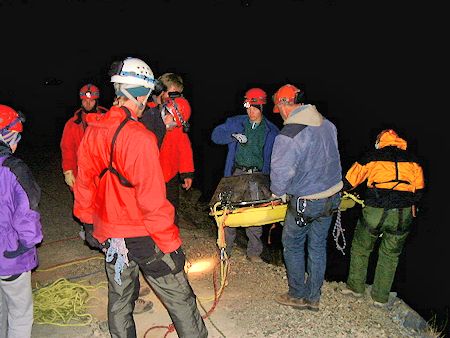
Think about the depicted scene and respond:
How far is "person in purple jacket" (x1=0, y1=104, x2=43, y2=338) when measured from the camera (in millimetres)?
3275

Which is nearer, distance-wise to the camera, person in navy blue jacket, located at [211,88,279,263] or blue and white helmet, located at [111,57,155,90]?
blue and white helmet, located at [111,57,155,90]

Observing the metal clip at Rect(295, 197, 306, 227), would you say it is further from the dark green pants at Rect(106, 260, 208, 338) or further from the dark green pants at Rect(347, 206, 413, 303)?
the dark green pants at Rect(106, 260, 208, 338)

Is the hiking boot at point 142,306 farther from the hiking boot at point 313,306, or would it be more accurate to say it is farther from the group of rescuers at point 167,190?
the hiking boot at point 313,306

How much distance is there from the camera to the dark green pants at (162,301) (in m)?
3.41

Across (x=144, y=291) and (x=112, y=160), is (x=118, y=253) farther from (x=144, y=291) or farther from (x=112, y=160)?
(x=144, y=291)

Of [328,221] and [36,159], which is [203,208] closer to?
[36,159]

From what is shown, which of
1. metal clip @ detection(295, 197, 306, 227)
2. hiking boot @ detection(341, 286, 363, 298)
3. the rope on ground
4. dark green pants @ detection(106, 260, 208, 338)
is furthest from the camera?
hiking boot @ detection(341, 286, 363, 298)

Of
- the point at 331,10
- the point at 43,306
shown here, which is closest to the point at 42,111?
the point at 43,306

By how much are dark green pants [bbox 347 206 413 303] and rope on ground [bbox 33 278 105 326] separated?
10.5 feet

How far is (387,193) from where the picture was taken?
198 inches

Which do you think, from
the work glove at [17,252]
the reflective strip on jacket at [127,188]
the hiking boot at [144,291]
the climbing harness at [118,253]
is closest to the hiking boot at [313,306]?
the hiking boot at [144,291]

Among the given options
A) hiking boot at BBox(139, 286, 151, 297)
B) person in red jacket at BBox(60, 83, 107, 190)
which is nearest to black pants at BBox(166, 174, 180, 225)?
hiking boot at BBox(139, 286, 151, 297)

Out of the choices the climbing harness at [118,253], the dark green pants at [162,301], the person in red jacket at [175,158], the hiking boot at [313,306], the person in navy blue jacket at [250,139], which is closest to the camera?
the climbing harness at [118,253]

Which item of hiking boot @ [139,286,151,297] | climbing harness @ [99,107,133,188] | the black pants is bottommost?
hiking boot @ [139,286,151,297]
